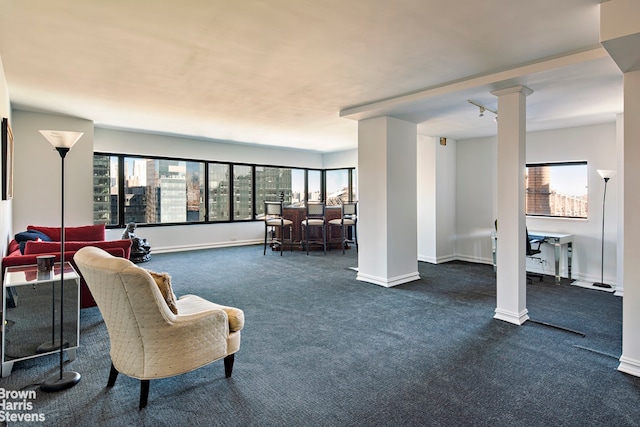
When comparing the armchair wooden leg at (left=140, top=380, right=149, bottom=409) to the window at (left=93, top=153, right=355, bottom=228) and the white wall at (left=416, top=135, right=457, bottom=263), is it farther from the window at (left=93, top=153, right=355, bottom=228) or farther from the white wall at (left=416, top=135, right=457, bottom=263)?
the window at (left=93, top=153, right=355, bottom=228)

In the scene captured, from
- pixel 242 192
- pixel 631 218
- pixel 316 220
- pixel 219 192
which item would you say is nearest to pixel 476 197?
pixel 316 220

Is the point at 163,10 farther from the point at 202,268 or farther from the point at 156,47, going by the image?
the point at 202,268

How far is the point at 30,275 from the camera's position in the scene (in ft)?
9.13

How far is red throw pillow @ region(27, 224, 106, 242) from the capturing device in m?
4.93

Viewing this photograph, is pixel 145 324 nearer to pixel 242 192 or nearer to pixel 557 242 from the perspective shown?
pixel 557 242

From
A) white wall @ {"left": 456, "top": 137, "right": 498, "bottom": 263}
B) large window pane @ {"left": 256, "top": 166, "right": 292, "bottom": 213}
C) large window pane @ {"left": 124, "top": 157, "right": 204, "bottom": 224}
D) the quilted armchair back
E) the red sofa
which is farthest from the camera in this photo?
large window pane @ {"left": 256, "top": 166, "right": 292, "bottom": 213}

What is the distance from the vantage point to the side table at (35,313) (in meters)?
2.62

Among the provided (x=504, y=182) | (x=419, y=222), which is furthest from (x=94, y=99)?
(x=419, y=222)

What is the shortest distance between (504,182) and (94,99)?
16.8ft

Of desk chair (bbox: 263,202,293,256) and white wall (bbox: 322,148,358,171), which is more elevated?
white wall (bbox: 322,148,358,171)

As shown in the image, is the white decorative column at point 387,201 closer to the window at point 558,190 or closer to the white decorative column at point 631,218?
the window at point 558,190

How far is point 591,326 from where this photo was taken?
3.52 m

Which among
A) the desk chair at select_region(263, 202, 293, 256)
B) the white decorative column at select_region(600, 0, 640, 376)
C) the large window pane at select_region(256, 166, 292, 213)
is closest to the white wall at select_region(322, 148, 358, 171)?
the large window pane at select_region(256, 166, 292, 213)

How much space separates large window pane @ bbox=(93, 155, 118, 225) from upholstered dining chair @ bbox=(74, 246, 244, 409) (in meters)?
5.59
